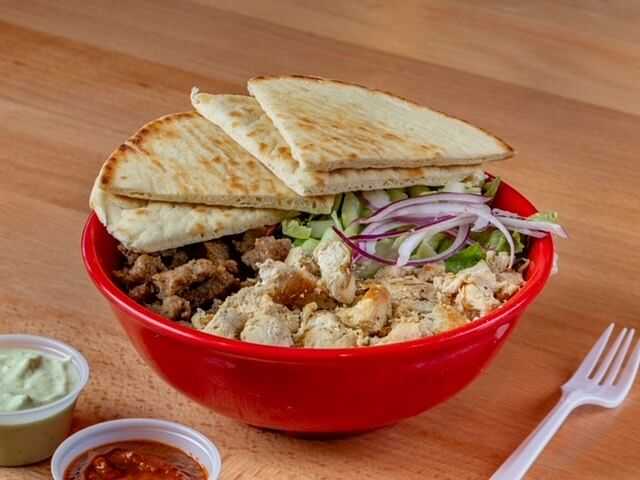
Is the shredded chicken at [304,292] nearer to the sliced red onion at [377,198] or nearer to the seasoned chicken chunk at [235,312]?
the seasoned chicken chunk at [235,312]

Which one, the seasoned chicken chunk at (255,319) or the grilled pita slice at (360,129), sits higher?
the grilled pita slice at (360,129)

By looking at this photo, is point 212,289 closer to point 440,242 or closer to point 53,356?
point 53,356

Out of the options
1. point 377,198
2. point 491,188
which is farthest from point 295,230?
point 491,188

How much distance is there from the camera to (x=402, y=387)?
5.14 ft

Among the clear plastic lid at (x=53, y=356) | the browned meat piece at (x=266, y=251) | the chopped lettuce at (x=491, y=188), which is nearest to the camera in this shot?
the clear plastic lid at (x=53, y=356)

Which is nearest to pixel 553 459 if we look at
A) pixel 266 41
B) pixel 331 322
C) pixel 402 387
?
pixel 402 387

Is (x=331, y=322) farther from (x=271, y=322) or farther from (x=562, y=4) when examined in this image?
Answer: (x=562, y=4)

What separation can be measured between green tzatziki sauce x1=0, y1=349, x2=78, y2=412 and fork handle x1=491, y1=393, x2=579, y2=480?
1.92 feet

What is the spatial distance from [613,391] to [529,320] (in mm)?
218

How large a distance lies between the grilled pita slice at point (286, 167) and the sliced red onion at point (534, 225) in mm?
97

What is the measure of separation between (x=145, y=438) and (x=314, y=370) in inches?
10.2

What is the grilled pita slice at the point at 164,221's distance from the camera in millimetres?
1681

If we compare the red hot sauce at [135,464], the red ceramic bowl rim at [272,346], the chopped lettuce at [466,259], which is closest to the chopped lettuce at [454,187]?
the chopped lettuce at [466,259]

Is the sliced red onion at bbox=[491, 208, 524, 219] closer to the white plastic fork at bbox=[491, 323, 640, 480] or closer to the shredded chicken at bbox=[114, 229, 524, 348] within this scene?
the shredded chicken at bbox=[114, 229, 524, 348]
